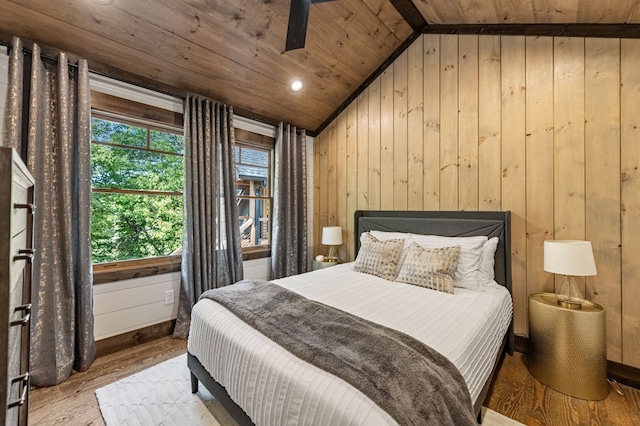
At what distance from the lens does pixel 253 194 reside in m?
3.68

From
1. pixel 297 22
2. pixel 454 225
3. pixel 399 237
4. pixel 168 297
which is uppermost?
pixel 297 22

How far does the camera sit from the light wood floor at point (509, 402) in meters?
1.63

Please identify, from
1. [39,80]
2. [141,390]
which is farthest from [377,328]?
[39,80]

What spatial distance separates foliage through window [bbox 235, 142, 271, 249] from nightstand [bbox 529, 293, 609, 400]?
2.96 m

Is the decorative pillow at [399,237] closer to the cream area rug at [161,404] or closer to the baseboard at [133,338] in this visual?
the cream area rug at [161,404]

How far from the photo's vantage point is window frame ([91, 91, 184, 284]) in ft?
7.69

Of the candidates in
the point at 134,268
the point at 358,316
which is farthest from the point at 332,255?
the point at 134,268

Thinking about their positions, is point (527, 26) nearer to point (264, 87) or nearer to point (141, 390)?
point (264, 87)

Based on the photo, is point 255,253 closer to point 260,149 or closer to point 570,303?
point 260,149

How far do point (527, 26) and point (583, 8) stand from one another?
0.45 metres

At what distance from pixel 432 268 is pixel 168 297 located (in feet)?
8.16

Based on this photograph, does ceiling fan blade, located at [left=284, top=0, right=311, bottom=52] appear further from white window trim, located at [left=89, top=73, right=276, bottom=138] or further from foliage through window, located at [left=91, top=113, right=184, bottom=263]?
foliage through window, located at [left=91, top=113, right=184, bottom=263]

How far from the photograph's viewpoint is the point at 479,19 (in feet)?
8.28

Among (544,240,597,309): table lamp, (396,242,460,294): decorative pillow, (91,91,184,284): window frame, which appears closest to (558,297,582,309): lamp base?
(544,240,597,309): table lamp
